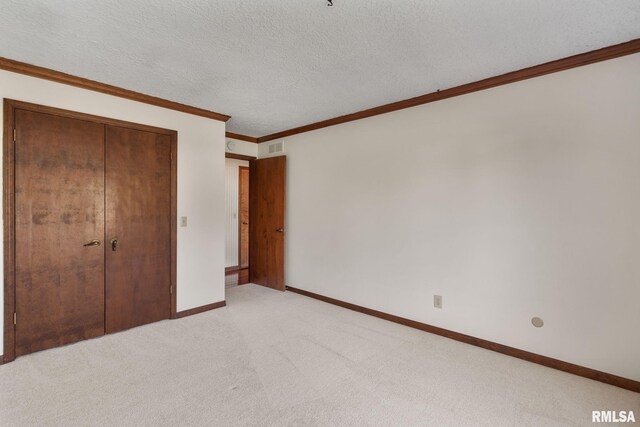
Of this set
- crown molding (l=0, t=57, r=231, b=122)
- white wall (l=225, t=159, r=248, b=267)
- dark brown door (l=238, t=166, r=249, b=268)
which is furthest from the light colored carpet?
dark brown door (l=238, t=166, r=249, b=268)

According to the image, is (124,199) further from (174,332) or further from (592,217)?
(592,217)

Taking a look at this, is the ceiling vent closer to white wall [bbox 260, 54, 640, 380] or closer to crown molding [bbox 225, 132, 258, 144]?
crown molding [bbox 225, 132, 258, 144]

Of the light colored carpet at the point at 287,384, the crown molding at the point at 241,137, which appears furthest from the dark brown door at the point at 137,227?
the crown molding at the point at 241,137

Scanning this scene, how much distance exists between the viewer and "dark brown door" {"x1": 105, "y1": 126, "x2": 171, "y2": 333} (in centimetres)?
312

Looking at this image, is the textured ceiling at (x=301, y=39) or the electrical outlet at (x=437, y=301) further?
the electrical outlet at (x=437, y=301)

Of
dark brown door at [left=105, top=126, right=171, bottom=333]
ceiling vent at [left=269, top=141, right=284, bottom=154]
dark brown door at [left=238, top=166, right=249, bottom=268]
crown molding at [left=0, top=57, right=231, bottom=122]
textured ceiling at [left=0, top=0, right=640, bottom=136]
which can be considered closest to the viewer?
textured ceiling at [left=0, top=0, right=640, bottom=136]

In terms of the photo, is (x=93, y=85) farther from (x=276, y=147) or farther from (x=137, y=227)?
(x=276, y=147)

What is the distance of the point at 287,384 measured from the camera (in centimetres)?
225

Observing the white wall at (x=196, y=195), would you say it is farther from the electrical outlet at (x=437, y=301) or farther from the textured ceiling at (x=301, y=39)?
the electrical outlet at (x=437, y=301)

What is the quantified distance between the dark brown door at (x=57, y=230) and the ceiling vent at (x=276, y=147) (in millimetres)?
2396

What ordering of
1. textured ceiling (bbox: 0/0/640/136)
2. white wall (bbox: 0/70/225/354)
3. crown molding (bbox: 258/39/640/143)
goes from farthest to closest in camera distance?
white wall (bbox: 0/70/225/354) < crown molding (bbox: 258/39/640/143) < textured ceiling (bbox: 0/0/640/136)

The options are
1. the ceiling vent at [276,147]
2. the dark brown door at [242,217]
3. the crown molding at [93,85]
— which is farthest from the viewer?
the dark brown door at [242,217]

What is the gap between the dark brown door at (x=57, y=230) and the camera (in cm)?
262

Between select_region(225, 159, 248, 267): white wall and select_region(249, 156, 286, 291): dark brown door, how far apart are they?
130 cm
